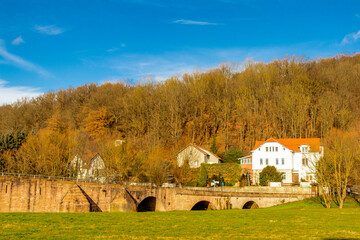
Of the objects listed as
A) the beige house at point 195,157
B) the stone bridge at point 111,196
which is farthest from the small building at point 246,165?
the stone bridge at point 111,196

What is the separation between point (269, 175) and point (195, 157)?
50.6 feet

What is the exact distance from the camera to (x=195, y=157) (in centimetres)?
6762

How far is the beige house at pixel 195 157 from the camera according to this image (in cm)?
6706

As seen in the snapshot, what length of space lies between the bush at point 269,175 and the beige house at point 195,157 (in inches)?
499

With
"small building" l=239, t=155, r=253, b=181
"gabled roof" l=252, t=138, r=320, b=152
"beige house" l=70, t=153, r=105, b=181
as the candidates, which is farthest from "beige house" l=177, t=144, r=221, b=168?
"beige house" l=70, t=153, r=105, b=181

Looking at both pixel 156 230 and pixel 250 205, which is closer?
pixel 156 230

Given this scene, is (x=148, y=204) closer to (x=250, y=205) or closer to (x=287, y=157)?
(x=250, y=205)

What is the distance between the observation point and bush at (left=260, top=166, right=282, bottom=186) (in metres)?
57.3

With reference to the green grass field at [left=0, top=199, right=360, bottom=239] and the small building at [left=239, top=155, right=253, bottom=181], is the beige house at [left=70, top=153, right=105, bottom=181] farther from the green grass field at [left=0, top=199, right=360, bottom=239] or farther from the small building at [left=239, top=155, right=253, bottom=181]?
the green grass field at [left=0, top=199, right=360, bottom=239]

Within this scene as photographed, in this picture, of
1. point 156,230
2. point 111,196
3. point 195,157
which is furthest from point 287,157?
point 156,230

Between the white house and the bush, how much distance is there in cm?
278

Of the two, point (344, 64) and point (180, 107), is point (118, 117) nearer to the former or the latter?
point (180, 107)

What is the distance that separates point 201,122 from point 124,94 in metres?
26.1

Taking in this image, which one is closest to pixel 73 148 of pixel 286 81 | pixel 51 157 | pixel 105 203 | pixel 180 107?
pixel 51 157
